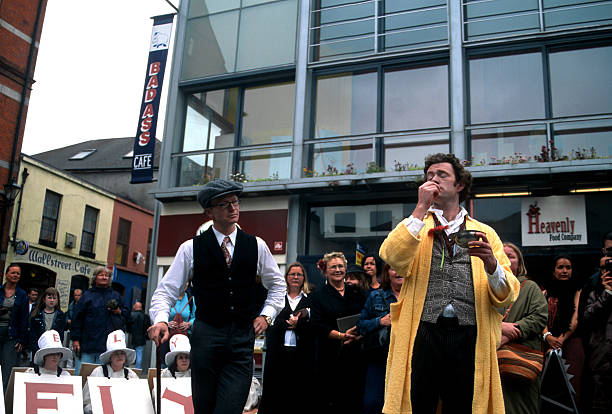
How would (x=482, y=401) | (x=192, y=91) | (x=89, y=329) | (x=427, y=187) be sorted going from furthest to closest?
(x=192, y=91)
(x=89, y=329)
(x=427, y=187)
(x=482, y=401)

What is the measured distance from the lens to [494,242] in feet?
11.1

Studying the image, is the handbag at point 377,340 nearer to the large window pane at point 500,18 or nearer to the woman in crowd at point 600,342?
the woman in crowd at point 600,342

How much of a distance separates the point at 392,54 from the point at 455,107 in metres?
2.21

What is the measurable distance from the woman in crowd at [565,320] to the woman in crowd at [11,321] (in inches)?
324

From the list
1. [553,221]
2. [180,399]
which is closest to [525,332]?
[180,399]

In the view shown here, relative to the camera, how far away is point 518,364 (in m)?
4.48

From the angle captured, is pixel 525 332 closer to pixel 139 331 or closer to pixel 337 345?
pixel 337 345

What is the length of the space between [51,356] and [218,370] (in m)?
3.63

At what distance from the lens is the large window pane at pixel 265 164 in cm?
1522

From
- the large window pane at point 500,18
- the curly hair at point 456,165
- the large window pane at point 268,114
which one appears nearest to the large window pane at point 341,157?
the large window pane at point 268,114

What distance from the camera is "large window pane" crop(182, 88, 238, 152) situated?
1645cm

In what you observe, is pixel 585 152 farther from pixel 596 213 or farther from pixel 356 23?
pixel 356 23

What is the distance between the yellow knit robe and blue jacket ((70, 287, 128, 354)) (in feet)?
23.5

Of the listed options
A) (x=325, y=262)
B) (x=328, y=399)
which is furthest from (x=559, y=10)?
(x=328, y=399)
